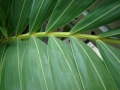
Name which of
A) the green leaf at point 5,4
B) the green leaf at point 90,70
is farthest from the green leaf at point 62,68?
the green leaf at point 5,4

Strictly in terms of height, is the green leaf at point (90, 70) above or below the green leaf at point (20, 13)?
below

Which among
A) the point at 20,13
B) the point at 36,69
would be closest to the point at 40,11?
the point at 20,13

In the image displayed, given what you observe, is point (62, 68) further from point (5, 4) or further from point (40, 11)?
point (5, 4)

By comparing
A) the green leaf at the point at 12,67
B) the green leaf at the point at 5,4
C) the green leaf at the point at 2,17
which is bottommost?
the green leaf at the point at 12,67

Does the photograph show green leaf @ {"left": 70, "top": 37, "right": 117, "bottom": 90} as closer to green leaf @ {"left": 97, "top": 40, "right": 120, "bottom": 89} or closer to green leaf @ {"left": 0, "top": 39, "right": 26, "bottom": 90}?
green leaf @ {"left": 97, "top": 40, "right": 120, "bottom": 89}

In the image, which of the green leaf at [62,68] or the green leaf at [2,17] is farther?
the green leaf at [2,17]

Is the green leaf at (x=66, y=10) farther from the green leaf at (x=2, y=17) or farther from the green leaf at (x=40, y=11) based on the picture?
the green leaf at (x=2, y=17)

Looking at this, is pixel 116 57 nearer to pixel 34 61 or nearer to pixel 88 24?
pixel 88 24
